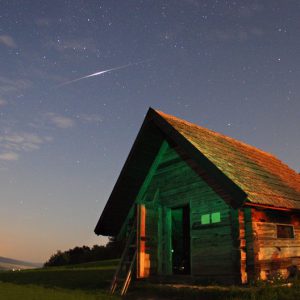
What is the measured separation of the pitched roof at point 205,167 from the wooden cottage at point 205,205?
0.03 meters

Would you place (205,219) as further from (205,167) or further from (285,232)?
(285,232)

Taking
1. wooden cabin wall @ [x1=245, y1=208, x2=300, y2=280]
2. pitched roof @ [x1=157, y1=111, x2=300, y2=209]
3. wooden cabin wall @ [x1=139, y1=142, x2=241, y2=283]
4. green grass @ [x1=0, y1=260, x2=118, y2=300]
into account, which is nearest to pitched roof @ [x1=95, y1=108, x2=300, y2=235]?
pitched roof @ [x1=157, y1=111, x2=300, y2=209]

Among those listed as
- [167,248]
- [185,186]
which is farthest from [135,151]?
[167,248]

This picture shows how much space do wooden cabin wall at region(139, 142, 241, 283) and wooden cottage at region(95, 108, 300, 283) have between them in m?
0.03

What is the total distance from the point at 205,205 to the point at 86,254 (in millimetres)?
29083

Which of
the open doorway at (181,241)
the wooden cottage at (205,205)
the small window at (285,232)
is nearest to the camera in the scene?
the wooden cottage at (205,205)

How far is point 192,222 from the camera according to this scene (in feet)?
44.1

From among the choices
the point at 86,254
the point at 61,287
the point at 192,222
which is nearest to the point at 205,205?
the point at 192,222

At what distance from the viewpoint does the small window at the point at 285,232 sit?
12719mm

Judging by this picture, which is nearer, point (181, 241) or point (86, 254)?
point (181, 241)

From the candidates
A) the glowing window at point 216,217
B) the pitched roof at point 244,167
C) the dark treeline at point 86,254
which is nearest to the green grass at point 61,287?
the glowing window at point 216,217

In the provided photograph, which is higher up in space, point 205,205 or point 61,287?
point 205,205

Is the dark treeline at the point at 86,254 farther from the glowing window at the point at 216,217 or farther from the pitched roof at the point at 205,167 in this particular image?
the glowing window at the point at 216,217

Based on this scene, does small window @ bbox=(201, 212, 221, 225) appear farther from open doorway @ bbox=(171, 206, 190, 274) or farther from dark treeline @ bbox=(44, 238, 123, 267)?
dark treeline @ bbox=(44, 238, 123, 267)
